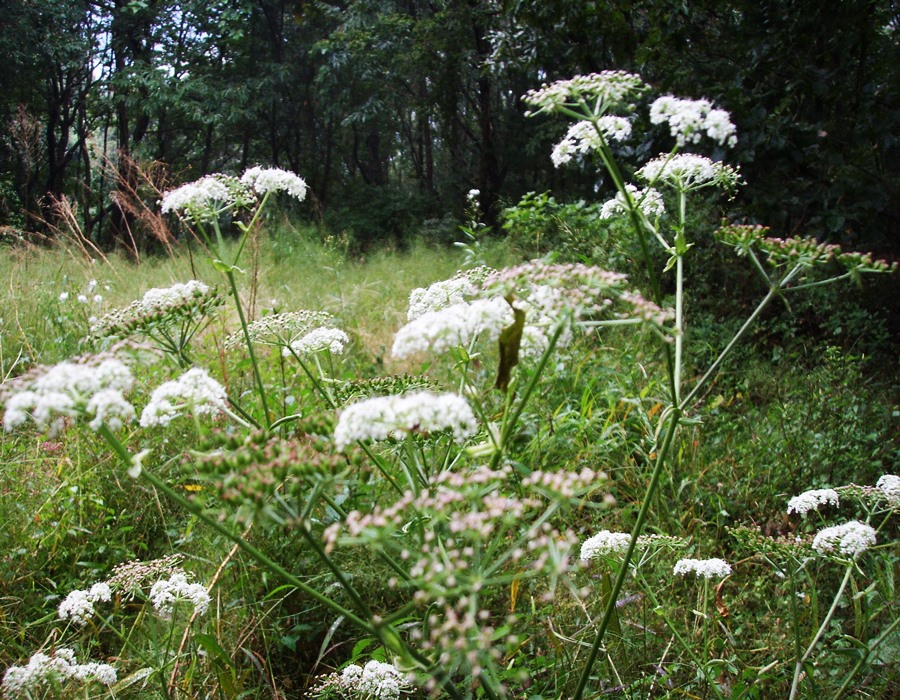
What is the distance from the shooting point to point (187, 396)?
1320 millimetres

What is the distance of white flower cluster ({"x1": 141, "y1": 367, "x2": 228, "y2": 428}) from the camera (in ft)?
4.31

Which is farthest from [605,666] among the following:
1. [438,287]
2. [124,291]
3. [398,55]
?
[398,55]

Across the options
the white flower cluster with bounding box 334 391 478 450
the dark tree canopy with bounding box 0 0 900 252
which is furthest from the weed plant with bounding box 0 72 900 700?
the dark tree canopy with bounding box 0 0 900 252

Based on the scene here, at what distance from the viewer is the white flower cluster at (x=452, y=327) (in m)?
1.31

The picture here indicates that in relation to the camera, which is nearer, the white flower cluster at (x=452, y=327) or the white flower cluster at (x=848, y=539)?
the white flower cluster at (x=452, y=327)

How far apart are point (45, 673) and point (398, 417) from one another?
1432mm

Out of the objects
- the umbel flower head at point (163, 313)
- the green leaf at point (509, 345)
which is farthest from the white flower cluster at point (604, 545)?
the umbel flower head at point (163, 313)

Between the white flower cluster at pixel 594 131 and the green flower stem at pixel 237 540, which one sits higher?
the white flower cluster at pixel 594 131

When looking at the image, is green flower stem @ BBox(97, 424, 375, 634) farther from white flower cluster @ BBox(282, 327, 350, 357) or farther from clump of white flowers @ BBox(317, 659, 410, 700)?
white flower cluster @ BBox(282, 327, 350, 357)

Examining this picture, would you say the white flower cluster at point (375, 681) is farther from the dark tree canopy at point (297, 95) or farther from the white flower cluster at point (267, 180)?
the dark tree canopy at point (297, 95)

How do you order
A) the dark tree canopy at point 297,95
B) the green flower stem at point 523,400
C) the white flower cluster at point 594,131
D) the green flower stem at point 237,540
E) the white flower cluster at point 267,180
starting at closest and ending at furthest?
the green flower stem at point 237,540 < the green flower stem at point 523,400 < the white flower cluster at point 594,131 < the white flower cluster at point 267,180 < the dark tree canopy at point 297,95

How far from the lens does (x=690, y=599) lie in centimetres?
271

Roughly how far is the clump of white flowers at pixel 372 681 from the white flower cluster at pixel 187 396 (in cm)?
89

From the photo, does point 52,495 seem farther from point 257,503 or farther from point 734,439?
point 734,439
